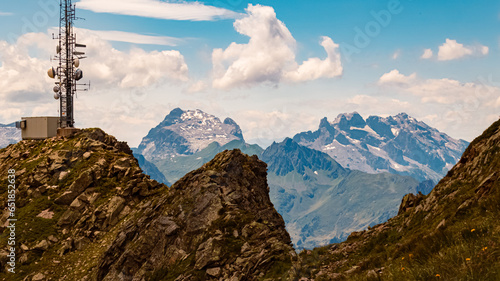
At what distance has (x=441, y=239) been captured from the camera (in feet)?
61.5

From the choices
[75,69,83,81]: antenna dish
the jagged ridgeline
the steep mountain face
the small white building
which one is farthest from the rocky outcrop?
[75,69,83,81]: antenna dish

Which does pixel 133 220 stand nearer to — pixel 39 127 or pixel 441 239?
pixel 441 239

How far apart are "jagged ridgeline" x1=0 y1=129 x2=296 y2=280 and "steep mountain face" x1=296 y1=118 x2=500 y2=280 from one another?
4431 millimetres

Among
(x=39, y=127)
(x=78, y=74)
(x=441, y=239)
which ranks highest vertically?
(x=78, y=74)

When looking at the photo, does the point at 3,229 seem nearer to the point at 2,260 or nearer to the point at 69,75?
the point at 2,260

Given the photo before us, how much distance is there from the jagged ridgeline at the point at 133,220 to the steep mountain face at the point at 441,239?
4.43m

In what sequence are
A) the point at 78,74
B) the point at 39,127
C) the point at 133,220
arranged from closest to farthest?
1. the point at 133,220
2. the point at 39,127
3. the point at 78,74

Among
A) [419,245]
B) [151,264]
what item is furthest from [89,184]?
[419,245]

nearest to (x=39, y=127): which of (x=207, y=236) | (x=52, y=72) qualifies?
(x=52, y=72)

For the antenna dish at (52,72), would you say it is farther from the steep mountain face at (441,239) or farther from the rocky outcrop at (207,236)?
the steep mountain face at (441,239)

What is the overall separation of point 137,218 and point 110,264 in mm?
4977

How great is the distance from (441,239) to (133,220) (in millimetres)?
30414

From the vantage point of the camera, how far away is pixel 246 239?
32.6 meters

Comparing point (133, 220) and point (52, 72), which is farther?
point (52, 72)
